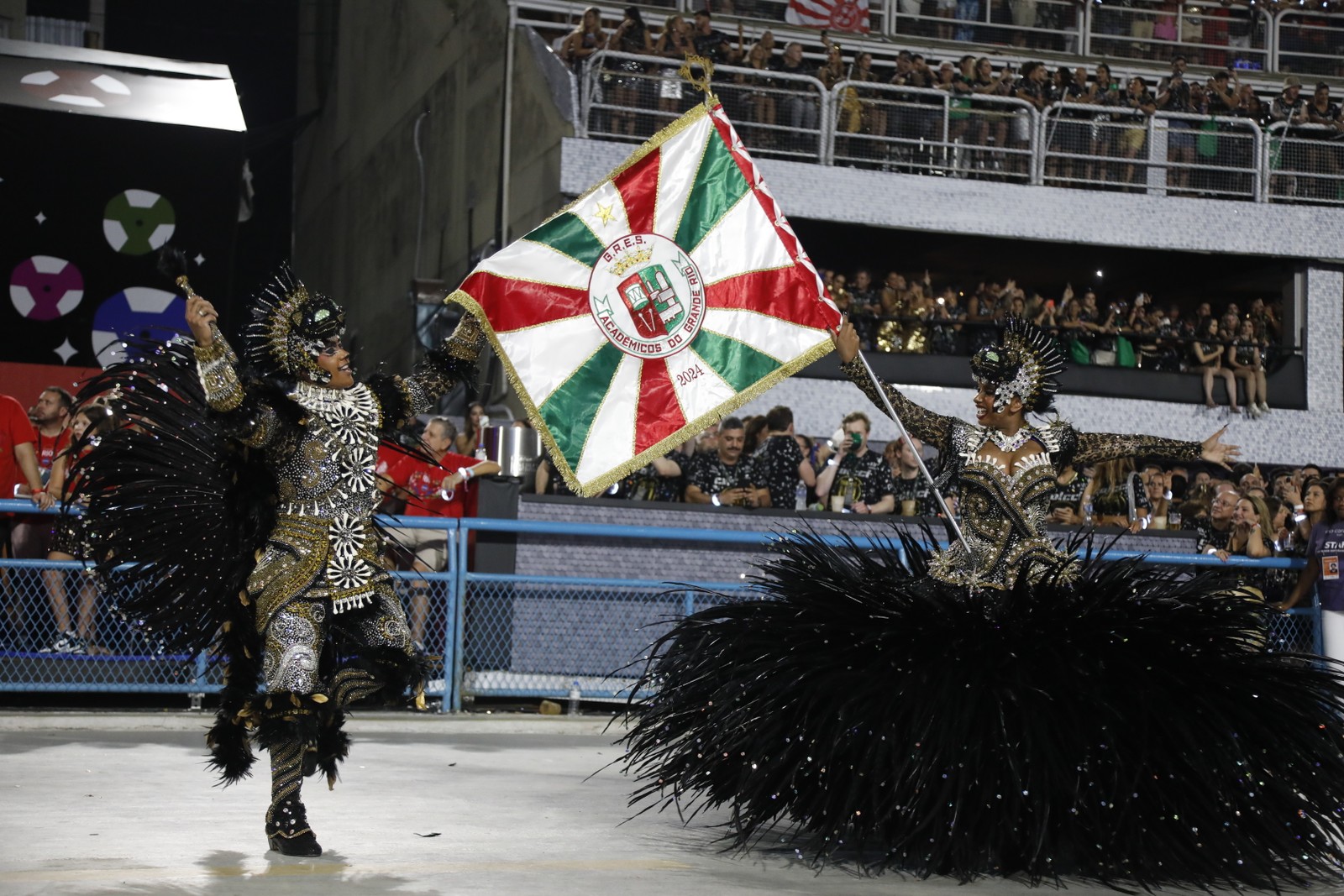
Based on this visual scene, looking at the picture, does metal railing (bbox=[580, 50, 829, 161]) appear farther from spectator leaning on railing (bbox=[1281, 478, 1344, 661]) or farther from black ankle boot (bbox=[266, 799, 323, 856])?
black ankle boot (bbox=[266, 799, 323, 856])

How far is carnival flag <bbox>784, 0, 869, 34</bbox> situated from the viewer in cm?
1886

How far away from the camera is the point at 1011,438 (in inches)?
244

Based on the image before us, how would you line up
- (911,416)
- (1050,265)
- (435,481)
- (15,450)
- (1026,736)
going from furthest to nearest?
(1050,265)
(435,481)
(15,450)
(911,416)
(1026,736)

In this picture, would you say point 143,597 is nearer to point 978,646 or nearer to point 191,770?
point 191,770

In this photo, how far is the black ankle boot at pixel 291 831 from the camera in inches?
201

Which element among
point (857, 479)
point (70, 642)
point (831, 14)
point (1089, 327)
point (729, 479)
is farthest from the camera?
point (831, 14)

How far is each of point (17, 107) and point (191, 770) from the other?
31.7 ft

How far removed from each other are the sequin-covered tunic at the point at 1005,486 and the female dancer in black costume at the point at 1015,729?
172mm

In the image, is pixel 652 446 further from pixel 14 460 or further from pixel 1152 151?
pixel 1152 151

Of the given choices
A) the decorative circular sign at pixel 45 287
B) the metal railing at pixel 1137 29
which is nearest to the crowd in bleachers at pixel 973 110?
the metal railing at pixel 1137 29

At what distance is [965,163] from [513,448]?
8.29 m

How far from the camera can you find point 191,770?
23.6 feet

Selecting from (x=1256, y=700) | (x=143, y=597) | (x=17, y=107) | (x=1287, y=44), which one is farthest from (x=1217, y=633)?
(x=1287, y=44)

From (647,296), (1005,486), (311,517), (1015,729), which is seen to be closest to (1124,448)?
(1005,486)
